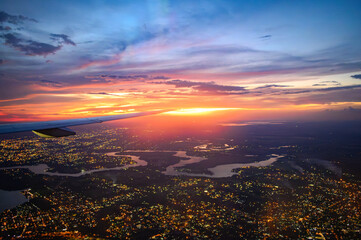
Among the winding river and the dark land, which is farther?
the winding river

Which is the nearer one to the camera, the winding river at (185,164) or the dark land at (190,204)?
the dark land at (190,204)

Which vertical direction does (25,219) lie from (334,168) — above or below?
above

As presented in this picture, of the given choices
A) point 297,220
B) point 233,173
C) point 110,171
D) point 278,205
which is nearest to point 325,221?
point 297,220

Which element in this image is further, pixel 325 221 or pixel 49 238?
pixel 325 221

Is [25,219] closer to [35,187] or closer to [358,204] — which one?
[35,187]

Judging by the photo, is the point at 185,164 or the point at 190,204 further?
the point at 185,164

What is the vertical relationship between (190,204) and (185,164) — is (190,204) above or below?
below

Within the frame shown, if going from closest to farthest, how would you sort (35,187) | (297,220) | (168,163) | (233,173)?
(297,220), (35,187), (233,173), (168,163)

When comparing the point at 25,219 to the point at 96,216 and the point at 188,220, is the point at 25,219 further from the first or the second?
the point at 188,220

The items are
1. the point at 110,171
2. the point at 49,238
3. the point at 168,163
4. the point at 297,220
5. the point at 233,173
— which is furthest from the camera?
the point at 168,163
